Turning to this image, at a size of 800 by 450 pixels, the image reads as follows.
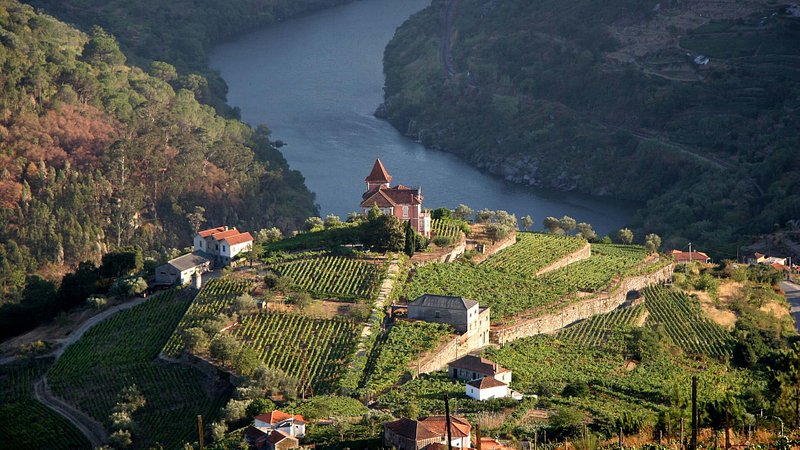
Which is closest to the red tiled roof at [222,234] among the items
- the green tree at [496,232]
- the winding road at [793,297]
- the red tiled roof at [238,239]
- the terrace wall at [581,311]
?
the red tiled roof at [238,239]

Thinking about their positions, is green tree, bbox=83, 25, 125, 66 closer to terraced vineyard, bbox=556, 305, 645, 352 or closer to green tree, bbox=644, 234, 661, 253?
green tree, bbox=644, 234, 661, 253

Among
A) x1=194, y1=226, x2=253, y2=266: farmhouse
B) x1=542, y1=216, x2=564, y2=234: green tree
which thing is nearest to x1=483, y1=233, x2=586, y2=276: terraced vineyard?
x1=542, y1=216, x2=564, y2=234: green tree

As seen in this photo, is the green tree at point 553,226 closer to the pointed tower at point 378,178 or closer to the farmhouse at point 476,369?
the pointed tower at point 378,178

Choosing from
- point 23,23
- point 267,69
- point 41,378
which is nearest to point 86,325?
point 41,378

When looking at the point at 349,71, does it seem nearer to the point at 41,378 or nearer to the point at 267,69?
the point at 267,69

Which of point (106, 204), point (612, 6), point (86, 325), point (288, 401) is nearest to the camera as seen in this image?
point (288, 401)

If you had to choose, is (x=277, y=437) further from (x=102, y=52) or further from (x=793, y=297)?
(x=102, y=52)
